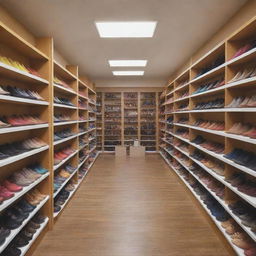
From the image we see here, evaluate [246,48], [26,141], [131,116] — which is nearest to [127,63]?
[131,116]

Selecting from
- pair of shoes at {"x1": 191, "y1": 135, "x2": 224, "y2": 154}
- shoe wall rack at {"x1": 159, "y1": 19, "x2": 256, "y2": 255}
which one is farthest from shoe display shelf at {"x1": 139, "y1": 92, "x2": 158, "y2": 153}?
shoe wall rack at {"x1": 159, "y1": 19, "x2": 256, "y2": 255}

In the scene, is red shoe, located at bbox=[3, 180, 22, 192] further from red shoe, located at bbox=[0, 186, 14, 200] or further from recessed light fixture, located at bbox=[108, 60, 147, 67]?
recessed light fixture, located at bbox=[108, 60, 147, 67]

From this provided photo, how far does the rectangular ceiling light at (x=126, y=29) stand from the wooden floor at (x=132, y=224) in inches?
120

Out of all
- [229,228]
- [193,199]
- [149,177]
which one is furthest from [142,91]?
[229,228]

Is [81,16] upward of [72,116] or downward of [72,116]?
upward

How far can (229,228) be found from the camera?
2.60m

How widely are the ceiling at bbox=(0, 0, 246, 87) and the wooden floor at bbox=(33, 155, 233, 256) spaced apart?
119 inches

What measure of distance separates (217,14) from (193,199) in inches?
122

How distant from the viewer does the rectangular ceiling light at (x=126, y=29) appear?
3.38m

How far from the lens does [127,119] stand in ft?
30.7

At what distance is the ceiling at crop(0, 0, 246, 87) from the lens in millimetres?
2740

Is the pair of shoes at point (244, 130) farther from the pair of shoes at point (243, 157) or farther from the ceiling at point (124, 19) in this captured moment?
the ceiling at point (124, 19)

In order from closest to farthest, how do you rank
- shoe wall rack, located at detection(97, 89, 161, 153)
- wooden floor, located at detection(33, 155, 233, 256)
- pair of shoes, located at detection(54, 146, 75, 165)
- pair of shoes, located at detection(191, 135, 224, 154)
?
wooden floor, located at detection(33, 155, 233, 256) → pair of shoes, located at detection(191, 135, 224, 154) → pair of shoes, located at detection(54, 146, 75, 165) → shoe wall rack, located at detection(97, 89, 161, 153)

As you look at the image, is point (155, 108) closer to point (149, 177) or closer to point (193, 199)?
point (149, 177)
